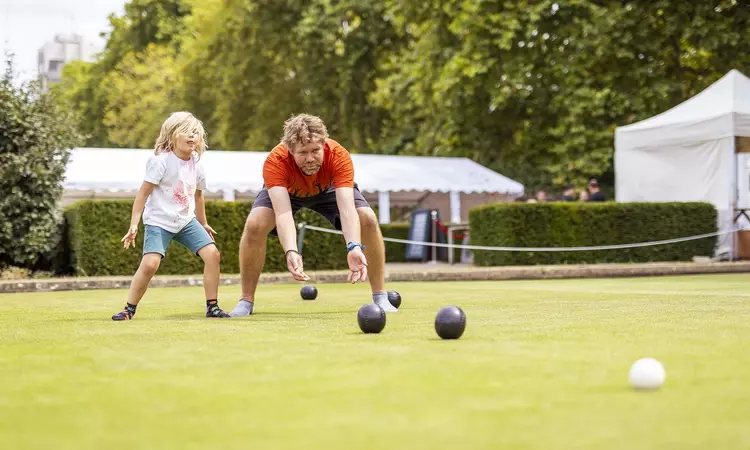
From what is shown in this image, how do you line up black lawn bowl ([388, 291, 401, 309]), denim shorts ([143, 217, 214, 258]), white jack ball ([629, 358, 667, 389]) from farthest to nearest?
black lawn bowl ([388, 291, 401, 309]) → denim shorts ([143, 217, 214, 258]) → white jack ball ([629, 358, 667, 389])

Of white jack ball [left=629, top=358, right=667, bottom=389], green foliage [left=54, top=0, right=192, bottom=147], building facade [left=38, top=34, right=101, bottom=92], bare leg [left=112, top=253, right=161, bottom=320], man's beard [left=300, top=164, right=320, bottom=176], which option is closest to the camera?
white jack ball [left=629, top=358, right=667, bottom=389]

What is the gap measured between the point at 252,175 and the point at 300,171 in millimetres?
17346

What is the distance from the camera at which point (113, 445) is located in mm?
2807

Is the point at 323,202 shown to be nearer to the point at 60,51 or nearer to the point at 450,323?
the point at 450,323

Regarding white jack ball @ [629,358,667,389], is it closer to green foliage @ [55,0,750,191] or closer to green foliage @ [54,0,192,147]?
green foliage @ [55,0,750,191]

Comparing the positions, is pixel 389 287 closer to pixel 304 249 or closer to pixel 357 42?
pixel 304 249

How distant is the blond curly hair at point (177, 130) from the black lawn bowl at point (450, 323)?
290cm

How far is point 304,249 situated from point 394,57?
15892 millimetres

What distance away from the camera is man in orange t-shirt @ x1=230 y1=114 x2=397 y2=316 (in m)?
6.73

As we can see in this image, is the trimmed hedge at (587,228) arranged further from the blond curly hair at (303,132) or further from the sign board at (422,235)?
the blond curly hair at (303,132)

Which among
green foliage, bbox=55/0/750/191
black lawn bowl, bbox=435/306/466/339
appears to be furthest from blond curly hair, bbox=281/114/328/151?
green foliage, bbox=55/0/750/191

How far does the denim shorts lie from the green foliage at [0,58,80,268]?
8891 mm

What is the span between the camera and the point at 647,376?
3525mm

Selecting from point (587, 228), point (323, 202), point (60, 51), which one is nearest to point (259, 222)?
point (323, 202)
